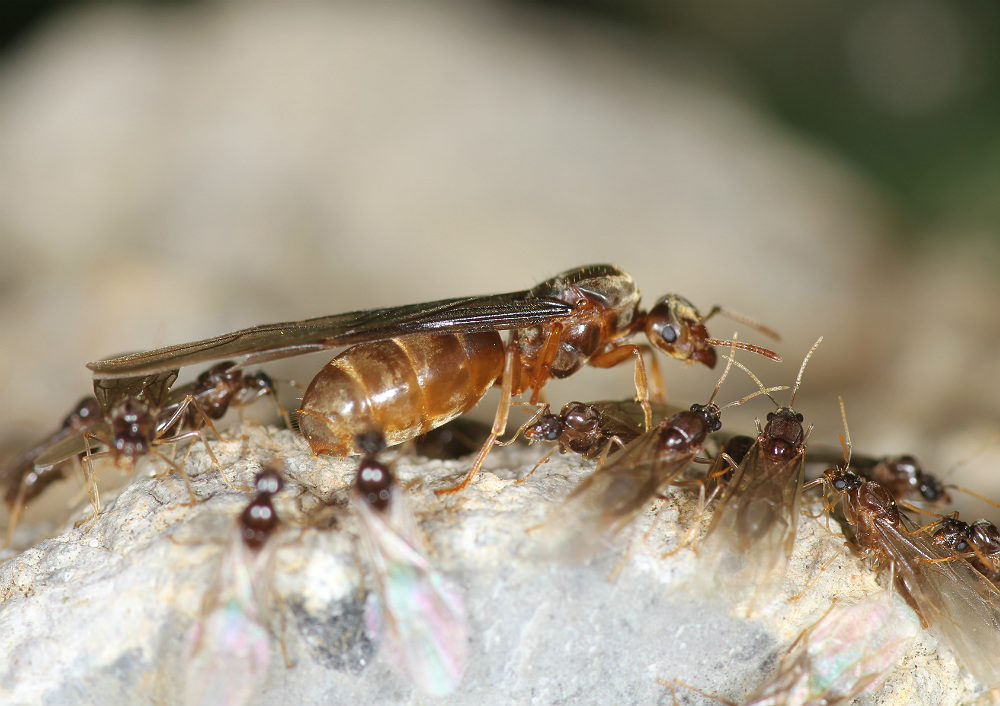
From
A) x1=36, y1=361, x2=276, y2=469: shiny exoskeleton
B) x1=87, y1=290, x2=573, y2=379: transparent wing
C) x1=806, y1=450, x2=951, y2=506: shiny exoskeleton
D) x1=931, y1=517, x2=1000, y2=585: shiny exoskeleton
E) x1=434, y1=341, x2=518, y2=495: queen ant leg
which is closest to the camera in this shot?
x1=434, y1=341, x2=518, y2=495: queen ant leg

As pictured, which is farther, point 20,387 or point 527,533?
point 20,387

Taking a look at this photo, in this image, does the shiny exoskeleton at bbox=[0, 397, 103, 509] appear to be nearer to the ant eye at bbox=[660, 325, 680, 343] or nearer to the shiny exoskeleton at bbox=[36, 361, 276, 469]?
the shiny exoskeleton at bbox=[36, 361, 276, 469]

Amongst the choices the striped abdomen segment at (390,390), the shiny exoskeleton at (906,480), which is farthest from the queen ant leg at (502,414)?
the shiny exoskeleton at (906,480)

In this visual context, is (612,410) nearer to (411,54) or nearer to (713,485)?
(713,485)

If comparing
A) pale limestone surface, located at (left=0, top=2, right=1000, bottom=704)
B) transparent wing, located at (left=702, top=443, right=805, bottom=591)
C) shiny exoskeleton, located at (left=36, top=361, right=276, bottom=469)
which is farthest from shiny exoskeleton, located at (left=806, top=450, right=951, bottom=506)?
shiny exoskeleton, located at (left=36, top=361, right=276, bottom=469)

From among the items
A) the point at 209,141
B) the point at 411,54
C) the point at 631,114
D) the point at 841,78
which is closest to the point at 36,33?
the point at 209,141

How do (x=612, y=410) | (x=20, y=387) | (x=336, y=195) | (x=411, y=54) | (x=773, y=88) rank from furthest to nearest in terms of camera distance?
(x=773, y=88) < (x=411, y=54) < (x=336, y=195) < (x=20, y=387) < (x=612, y=410)
